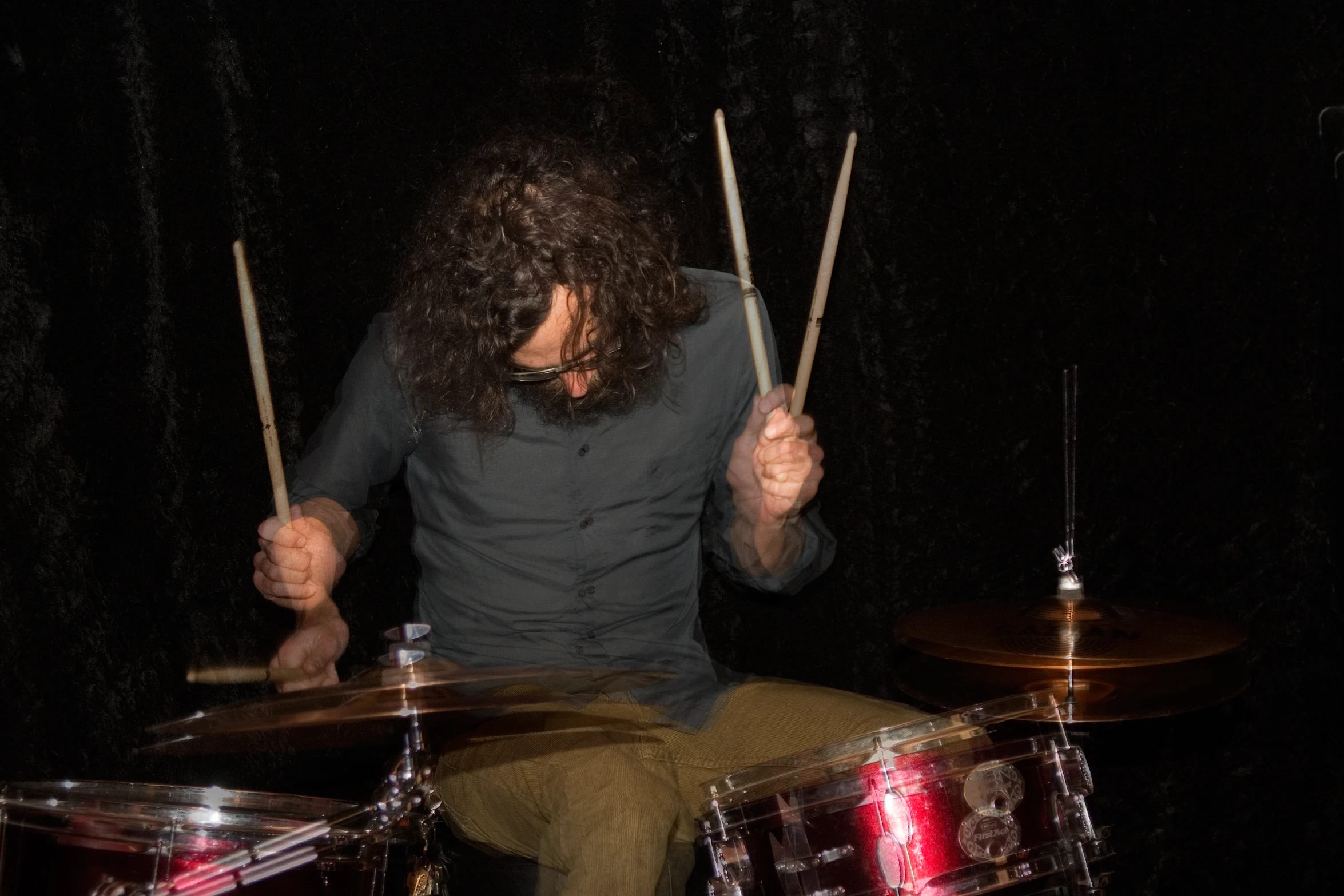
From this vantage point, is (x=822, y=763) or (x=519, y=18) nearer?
(x=822, y=763)

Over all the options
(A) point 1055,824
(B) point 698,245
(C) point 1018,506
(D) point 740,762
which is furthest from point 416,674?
(C) point 1018,506

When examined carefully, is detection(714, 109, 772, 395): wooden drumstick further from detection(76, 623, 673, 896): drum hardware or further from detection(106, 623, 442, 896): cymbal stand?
detection(106, 623, 442, 896): cymbal stand

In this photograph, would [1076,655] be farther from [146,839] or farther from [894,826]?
[146,839]

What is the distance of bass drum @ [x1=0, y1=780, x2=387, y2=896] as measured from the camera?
124 centimetres

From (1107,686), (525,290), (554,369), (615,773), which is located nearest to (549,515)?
(554,369)

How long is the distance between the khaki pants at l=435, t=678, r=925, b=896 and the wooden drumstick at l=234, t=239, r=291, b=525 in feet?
1.29

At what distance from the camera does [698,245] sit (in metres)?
2.05

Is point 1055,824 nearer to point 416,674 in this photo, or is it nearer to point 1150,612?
point 1150,612

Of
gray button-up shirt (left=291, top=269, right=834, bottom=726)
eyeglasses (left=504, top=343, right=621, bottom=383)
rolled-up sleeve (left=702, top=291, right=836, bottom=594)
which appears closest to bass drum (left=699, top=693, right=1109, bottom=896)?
gray button-up shirt (left=291, top=269, right=834, bottom=726)

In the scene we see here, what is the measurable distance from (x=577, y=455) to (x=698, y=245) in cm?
49

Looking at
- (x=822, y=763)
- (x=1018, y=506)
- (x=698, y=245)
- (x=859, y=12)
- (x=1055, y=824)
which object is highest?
(x=859, y=12)

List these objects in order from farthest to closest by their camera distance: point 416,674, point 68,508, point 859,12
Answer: point 859,12 < point 68,508 < point 416,674

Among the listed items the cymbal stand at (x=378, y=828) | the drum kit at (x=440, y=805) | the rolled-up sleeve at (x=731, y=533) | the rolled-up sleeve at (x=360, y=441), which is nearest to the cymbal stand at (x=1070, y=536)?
the drum kit at (x=440, y=805)

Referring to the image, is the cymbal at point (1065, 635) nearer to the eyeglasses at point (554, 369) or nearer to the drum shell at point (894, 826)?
the drum shell at point (894, 826)
